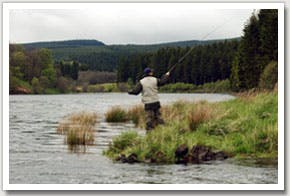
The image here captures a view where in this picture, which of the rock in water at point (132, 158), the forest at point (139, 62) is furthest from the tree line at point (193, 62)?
the rock in water at point (132, 158)

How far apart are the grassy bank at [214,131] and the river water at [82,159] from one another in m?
0.12

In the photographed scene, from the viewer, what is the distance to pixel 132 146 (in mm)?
10188

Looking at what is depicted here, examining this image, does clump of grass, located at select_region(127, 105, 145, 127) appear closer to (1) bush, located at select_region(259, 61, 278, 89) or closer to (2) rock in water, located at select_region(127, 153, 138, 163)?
(2) rock in water, located at select_region(127, 153, 138, 163)

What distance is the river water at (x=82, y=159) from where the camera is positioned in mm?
9633

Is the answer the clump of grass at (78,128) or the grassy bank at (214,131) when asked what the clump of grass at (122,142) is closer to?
the grassy bank at (214,131)

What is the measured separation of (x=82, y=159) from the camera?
9.98 meters

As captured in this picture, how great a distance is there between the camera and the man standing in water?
10.1 metres

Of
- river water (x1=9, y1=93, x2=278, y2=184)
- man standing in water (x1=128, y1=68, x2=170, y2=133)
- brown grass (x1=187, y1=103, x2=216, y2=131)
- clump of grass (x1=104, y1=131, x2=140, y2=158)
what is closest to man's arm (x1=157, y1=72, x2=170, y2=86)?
man standing in water (x1=128, y1=68, x2=170, y2=133)

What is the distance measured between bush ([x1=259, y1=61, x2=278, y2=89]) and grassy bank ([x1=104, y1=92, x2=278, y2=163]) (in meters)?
0.09

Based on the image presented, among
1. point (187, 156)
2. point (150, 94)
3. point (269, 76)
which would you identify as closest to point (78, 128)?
point (150, 94)

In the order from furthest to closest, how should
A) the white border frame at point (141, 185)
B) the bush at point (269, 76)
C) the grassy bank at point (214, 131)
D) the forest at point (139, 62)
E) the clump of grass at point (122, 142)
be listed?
the clump of grass at point (122, 142), the grassy bank at point (214, 131), the forest at point (139, 62), the bush at point (269, 76), the white border frame at point (141, 185)

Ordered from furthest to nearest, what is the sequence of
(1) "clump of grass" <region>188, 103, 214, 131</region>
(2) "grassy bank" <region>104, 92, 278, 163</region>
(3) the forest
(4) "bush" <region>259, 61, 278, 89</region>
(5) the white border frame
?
(1) "clump of grass" <region>188, 103, 214, 131</region>
(2) "grassy bank" <region>104, 92, 278, 163</region>
(3) the forest
(4) "bush" <region>259, 61, 278, 89</region>
(5) the white border frame

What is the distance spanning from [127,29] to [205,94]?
0.95 metres

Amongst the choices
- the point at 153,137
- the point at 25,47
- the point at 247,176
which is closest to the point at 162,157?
the point at 153,137
